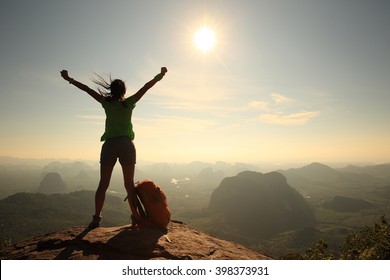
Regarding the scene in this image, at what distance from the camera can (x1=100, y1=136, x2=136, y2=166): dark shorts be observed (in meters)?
7.29

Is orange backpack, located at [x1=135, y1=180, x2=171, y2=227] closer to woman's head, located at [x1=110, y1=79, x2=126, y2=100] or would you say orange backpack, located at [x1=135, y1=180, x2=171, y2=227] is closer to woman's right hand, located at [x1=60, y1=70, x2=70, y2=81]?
woman's head, located at [x1=110, y1=79, x2=126, y2=100]

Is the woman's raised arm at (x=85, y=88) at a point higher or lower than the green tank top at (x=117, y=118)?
higher

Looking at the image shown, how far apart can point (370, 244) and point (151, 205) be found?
30.0ft

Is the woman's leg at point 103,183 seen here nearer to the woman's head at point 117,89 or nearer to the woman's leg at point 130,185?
the woman's leg at point 130,185

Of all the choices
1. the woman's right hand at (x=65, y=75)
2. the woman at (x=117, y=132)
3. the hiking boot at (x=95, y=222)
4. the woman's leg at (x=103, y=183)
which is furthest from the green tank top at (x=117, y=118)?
the hiking boot at (x=95, y=222)

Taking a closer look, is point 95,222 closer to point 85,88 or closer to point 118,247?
point 118,247

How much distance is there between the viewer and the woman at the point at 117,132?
7.31 metres

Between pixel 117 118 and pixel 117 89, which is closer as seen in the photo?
pixel 117 118

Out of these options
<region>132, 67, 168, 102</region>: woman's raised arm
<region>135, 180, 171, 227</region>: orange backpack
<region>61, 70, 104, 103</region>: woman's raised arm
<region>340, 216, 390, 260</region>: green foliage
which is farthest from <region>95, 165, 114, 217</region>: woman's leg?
<region>340, 216, 390, 260</region>: green foliage

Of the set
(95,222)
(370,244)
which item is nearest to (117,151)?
(95,222)

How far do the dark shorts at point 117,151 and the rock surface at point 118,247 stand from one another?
1.96 metres

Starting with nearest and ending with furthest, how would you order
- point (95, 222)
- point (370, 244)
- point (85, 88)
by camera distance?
point (85, 88), point (95, 222), point (370, 244)

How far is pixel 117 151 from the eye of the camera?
7.32m

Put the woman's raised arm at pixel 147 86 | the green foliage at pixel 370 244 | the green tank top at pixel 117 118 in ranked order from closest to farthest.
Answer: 1. the green tank top at pixel 117 118
2. the woman's raised arm at pixel 147 86
3. the green foliage at pixel 370 244
